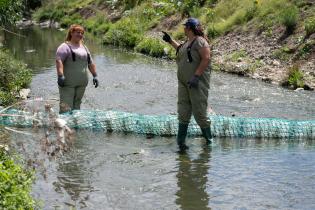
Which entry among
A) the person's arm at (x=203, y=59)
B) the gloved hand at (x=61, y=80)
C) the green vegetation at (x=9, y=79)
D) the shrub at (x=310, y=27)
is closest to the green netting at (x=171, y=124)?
the gloved hand at (x=61, y=80)

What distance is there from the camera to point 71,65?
9305 mm

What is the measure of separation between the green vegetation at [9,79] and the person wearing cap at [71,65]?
236 cm

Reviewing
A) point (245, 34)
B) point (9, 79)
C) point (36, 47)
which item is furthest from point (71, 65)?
point (36, 47)

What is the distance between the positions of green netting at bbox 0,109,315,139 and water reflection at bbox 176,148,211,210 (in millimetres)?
891

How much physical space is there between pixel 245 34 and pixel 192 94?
11474 mm

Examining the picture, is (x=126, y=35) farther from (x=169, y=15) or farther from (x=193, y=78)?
(x=193, y=78)

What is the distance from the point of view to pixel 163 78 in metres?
→ 16.7

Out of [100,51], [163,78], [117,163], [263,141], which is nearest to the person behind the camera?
[117,163]

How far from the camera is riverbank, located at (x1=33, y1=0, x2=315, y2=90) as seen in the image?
1602 centimetres

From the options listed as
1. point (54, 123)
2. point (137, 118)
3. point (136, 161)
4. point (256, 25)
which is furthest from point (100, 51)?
point (54, 123)

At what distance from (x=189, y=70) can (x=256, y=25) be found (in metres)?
11.6

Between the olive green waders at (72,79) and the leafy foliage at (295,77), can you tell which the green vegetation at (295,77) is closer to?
the leafy foliage at (295,77)

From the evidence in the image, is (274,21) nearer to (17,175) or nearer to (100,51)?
(100,51)

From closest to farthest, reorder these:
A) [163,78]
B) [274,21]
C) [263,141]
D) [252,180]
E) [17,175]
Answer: [17,175] → [252,180] → [263,141] → [163,78] → [274,21]
